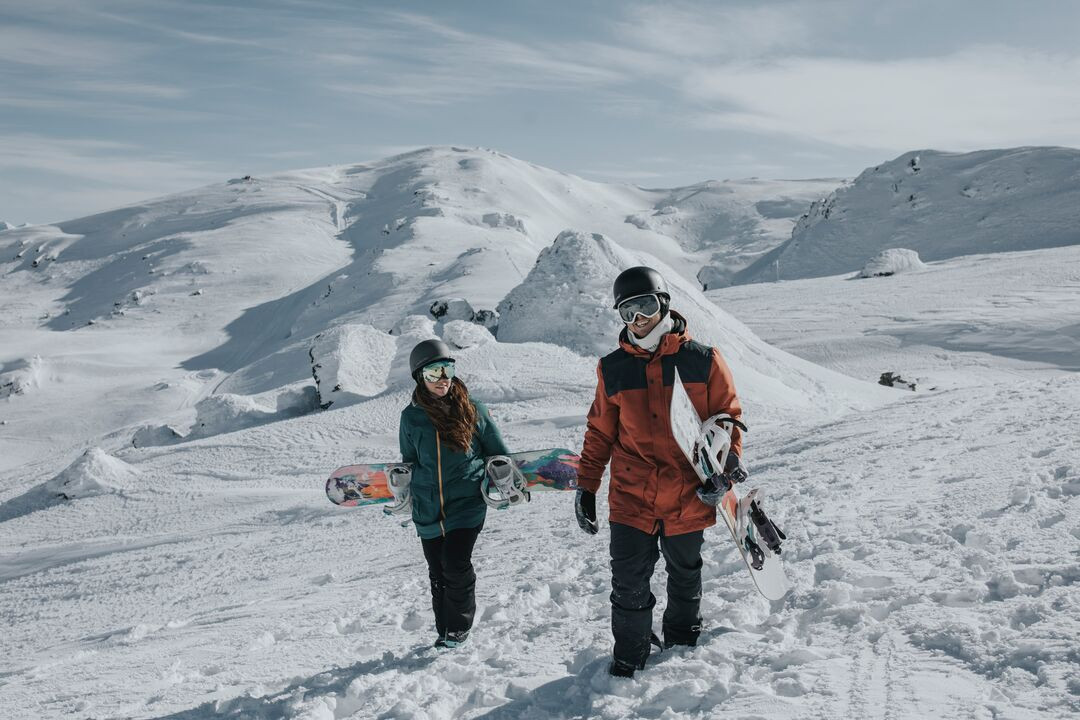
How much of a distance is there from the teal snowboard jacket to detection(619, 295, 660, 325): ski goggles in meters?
1.23

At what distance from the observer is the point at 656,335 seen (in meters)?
3.63

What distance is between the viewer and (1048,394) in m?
9.40

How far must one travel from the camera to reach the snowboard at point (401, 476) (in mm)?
4492

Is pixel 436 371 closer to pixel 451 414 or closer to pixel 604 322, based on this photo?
pixel 451 414

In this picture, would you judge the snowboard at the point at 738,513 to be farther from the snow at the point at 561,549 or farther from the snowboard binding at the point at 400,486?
the snowboard binding at the point at 400,486

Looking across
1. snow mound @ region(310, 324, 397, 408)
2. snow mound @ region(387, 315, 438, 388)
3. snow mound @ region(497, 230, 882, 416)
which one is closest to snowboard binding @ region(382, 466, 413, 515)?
snow mound @ region(387, 315, 438, 388)

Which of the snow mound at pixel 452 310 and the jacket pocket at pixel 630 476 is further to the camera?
the snow mound at pixel 452 310

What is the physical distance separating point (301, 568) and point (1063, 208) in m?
69.2

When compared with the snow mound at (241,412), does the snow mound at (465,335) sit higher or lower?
higher

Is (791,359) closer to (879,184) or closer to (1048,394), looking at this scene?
(1048,394)

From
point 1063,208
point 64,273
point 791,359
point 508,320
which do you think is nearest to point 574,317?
point 508,320

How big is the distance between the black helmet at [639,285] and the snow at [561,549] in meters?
1.78

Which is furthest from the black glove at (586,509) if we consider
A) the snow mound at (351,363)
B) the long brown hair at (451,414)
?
the snow mound at (351,363)

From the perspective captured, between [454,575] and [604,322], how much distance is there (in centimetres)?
1181
